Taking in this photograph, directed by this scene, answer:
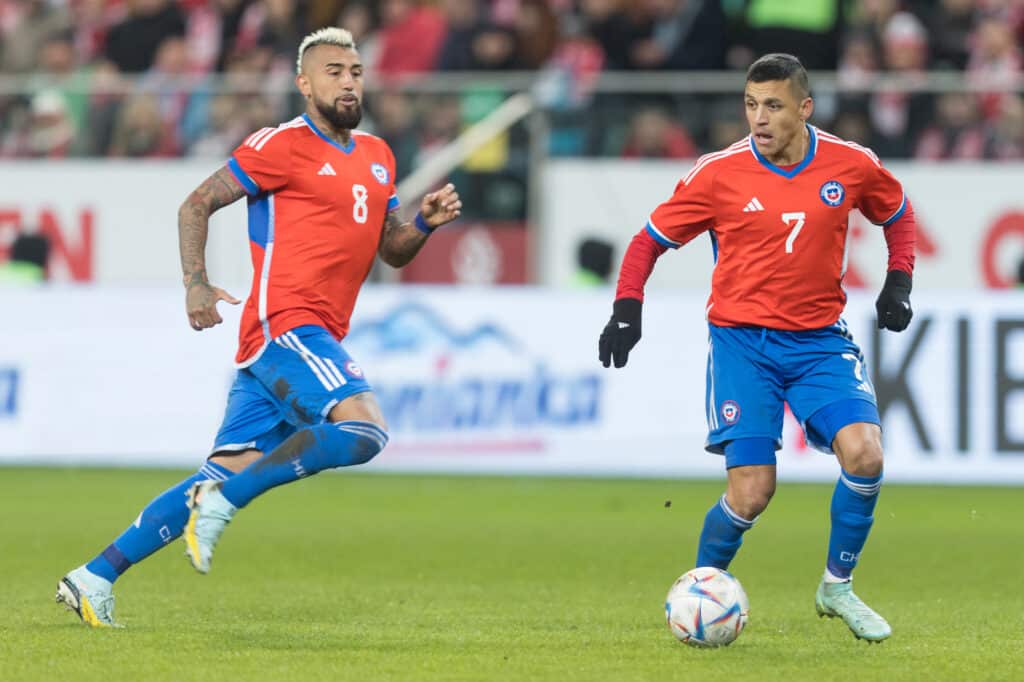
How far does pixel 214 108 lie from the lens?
17.6 meters

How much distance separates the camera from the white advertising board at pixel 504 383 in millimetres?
14836

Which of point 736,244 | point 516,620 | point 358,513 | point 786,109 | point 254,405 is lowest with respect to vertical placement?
point 358,513

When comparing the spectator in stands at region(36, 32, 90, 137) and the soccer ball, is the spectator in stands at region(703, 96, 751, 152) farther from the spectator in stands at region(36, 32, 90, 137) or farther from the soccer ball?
the soccer ball

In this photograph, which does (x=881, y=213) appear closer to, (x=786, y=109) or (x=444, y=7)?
(x=786, y=109)

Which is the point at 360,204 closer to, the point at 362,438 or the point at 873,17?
the point at 362,438

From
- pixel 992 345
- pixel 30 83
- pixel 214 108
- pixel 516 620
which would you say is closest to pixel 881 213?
pixel 516 620

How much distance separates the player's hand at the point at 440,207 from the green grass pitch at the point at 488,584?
67.0 inches

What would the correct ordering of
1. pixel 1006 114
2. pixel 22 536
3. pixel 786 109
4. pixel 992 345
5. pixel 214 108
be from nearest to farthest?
1. pixel 786 109
2. pixel 22 536
3. pixel 992 345
4. pixel 1006 114
5. pixel 214 108

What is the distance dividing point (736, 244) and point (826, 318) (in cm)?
47

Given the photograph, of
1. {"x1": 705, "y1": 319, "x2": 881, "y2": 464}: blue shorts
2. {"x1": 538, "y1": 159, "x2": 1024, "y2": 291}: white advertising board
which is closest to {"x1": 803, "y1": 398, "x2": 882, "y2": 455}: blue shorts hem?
{"x1": 705, "y1": 319, "x2": 881, "y2": 464}: blue shorts

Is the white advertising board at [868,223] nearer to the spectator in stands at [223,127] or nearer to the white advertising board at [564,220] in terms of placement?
the white advertising board at [564,220]

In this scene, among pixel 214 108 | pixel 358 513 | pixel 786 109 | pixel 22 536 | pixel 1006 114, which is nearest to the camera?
pixel 786 109

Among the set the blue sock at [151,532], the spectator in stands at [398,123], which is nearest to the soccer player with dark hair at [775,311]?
the blue sock at [151,532]

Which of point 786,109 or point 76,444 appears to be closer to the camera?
point 786,109
